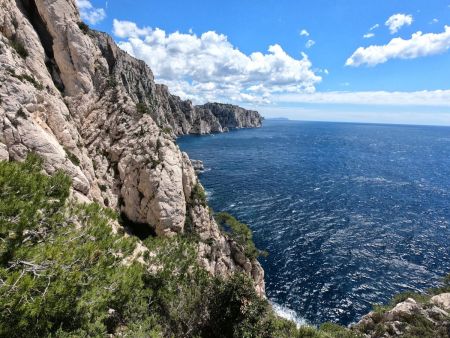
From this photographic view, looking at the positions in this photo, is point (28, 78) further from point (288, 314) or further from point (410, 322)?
point (410, 322)

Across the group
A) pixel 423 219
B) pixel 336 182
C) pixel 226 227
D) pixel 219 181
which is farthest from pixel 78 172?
pixel 336 182

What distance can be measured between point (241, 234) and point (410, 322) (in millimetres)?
31208

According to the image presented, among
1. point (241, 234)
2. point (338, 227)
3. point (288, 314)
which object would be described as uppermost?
point (241, 234)

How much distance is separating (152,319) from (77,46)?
3714 centimetres

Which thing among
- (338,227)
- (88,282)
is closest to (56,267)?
(88,282)

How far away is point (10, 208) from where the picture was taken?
42.7 feet

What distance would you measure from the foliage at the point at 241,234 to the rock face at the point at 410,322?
65.3 feet

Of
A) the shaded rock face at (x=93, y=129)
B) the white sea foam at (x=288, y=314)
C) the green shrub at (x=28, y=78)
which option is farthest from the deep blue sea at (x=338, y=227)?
the green shrub at (x=28, y=78)

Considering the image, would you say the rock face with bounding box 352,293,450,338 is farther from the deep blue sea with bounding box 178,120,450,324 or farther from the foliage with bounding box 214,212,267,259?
the foliage with bounding box 214,212,267,259

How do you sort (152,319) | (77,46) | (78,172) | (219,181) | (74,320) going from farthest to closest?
(219,181), (77,46), (78,172), (152,319), (74,320)

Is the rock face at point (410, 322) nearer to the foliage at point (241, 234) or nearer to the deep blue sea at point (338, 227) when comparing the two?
the deep blue sea at point (338, 227)

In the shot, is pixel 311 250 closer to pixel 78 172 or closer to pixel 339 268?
pixel 339 268

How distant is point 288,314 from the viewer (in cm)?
4241

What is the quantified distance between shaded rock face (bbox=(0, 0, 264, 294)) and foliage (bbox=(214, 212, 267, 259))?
8.80 ft
